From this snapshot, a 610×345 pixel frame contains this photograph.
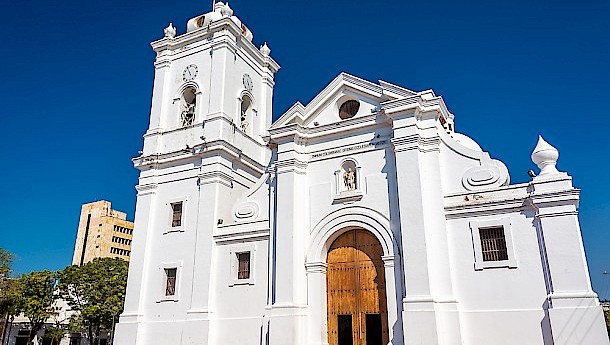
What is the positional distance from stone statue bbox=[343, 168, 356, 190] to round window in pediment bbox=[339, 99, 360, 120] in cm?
213

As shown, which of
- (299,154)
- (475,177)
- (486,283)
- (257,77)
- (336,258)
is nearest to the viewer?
(486,283)

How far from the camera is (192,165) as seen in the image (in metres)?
19.8

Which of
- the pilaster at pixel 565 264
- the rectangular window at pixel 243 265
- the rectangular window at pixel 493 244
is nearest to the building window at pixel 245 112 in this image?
the rectangular window at pixel 243 265

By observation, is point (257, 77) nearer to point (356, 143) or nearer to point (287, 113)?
point (287, 113)

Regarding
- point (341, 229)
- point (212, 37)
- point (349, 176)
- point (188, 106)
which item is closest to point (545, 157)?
point (349, 176)

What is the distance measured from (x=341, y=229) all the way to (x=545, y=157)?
652 centimetres

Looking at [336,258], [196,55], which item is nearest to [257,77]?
[196,55]

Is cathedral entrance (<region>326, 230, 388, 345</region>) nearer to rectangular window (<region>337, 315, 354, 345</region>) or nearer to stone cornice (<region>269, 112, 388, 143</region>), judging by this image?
rectangular window (<region>337, 315, 354, 345</region>)

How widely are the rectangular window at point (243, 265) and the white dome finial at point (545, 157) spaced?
9.98m

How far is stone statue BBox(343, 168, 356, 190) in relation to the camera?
54.5ft

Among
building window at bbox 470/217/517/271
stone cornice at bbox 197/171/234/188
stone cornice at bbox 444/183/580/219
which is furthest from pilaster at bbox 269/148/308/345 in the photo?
building window at bbox 470/217/517/271

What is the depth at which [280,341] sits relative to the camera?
15.3 m

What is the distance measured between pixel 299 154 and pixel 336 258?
3.95m

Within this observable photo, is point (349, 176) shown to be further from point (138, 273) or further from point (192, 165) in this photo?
point (138, 273)
